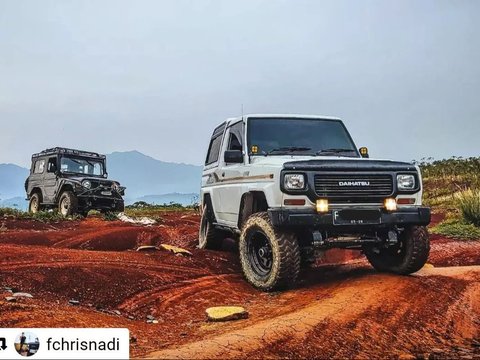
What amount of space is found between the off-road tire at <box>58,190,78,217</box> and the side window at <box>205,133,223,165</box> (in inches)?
331

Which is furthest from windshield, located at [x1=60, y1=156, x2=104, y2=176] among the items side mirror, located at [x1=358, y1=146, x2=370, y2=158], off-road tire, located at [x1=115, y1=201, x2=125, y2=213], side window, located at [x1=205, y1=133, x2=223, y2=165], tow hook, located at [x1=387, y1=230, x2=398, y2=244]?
tow hook, located at [x1=387, y1=230, x2=398, y2=244]

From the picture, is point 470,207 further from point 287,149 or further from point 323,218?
point 323,218

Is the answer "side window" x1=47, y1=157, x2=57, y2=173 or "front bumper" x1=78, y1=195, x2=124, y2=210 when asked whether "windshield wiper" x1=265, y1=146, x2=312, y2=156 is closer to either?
"front bumper" x1=78, y1=195, x2=124, y2=210

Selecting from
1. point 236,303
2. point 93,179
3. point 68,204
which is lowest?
point 236,303

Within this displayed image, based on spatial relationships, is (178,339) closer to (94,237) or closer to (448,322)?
(448,322)

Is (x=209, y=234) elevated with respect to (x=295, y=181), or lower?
lower

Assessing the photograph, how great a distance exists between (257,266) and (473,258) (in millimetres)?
4439

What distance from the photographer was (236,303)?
5371mm

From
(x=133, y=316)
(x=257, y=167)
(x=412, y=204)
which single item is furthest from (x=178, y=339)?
(x=412, y=204)

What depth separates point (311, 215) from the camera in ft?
17.7

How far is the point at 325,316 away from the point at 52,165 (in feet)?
47.8

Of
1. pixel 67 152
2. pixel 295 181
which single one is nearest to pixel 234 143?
pixel 295 181

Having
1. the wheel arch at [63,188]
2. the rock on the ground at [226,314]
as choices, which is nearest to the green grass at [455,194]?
the rock on the ground at [226,314]

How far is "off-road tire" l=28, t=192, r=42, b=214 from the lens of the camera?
59.1 ft
